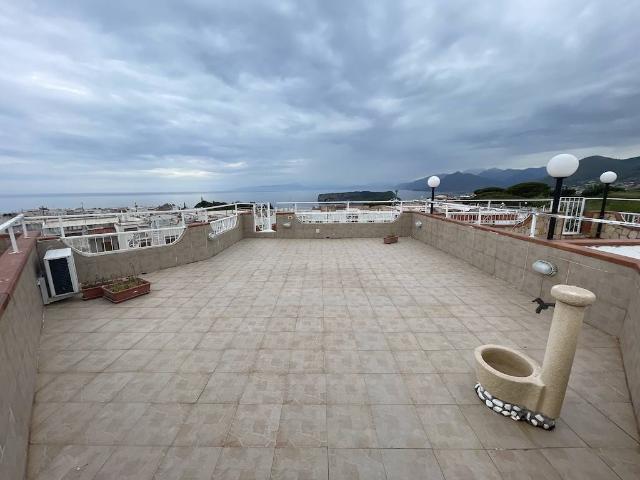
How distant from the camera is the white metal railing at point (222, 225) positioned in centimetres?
910

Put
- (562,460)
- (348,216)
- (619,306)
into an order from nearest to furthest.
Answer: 1. (562,460)
2. (619,306)
3. (348,216)

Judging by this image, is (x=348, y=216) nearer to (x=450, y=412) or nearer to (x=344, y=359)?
(x=344, y=359)

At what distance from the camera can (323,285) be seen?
619 centimetres

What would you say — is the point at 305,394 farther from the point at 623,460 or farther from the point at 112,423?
the point at 623,460

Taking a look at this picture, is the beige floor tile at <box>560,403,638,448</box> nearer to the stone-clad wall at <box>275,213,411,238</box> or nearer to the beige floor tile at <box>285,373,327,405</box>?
the beige floor tile at <box>285,373,327,405</box>

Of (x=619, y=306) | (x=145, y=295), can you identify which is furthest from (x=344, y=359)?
(x=145, y=295)

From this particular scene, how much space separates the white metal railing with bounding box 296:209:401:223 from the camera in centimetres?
1227

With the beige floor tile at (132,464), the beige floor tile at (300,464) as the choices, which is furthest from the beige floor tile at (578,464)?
the beige floor tile at (132,464)

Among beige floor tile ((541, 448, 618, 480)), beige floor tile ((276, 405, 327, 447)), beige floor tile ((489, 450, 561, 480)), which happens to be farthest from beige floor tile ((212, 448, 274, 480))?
beige floor tile ((541, 448, 618, 480))

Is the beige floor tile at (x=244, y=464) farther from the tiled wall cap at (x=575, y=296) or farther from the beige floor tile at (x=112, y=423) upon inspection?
the tiled wall cap at (x=575, y=296)

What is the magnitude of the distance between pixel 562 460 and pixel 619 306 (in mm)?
2809

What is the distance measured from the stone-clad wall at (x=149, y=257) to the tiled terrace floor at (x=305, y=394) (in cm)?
115

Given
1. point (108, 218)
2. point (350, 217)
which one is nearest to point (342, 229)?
point (350, 217)

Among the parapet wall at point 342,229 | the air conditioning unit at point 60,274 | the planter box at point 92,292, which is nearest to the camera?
the air conditioning unit at point 60,274
